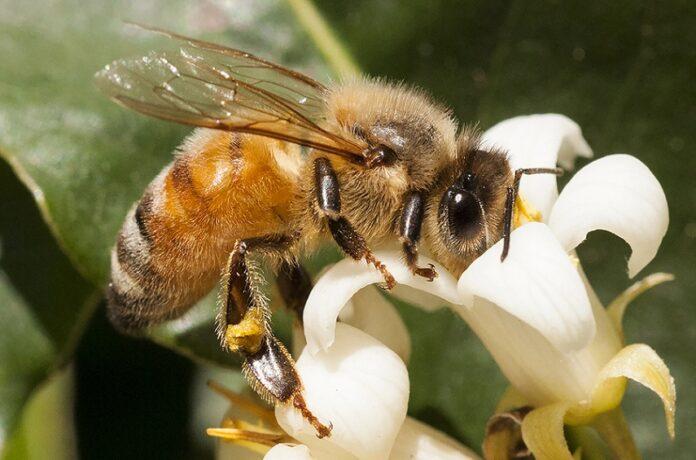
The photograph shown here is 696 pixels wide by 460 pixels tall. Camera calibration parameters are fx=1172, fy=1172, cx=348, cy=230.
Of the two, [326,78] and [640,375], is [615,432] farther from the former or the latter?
[326,78]

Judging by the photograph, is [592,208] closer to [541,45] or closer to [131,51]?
[541,45]

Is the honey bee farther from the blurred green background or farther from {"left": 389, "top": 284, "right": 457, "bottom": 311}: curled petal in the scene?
the blurred green background

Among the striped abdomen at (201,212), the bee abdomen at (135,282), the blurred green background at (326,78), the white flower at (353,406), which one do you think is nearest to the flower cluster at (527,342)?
the white flower at (353,406)

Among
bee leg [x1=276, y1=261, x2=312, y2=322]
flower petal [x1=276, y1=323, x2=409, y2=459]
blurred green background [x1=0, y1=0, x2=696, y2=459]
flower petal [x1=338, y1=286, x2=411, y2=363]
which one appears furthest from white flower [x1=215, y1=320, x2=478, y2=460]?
blurred green background [x1=0, y1=0, x2=696, y2=459]

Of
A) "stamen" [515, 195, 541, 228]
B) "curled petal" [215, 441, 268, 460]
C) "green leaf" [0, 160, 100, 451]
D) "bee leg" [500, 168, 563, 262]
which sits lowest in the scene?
"green leaf" [0, 160, 100, 451]

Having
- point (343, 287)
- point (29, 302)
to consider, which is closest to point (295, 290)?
point (343, 287)

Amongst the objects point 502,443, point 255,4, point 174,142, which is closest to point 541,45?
point 255,4

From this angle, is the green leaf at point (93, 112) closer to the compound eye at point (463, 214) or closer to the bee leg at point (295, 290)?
the bee leg at point (295, 290)
